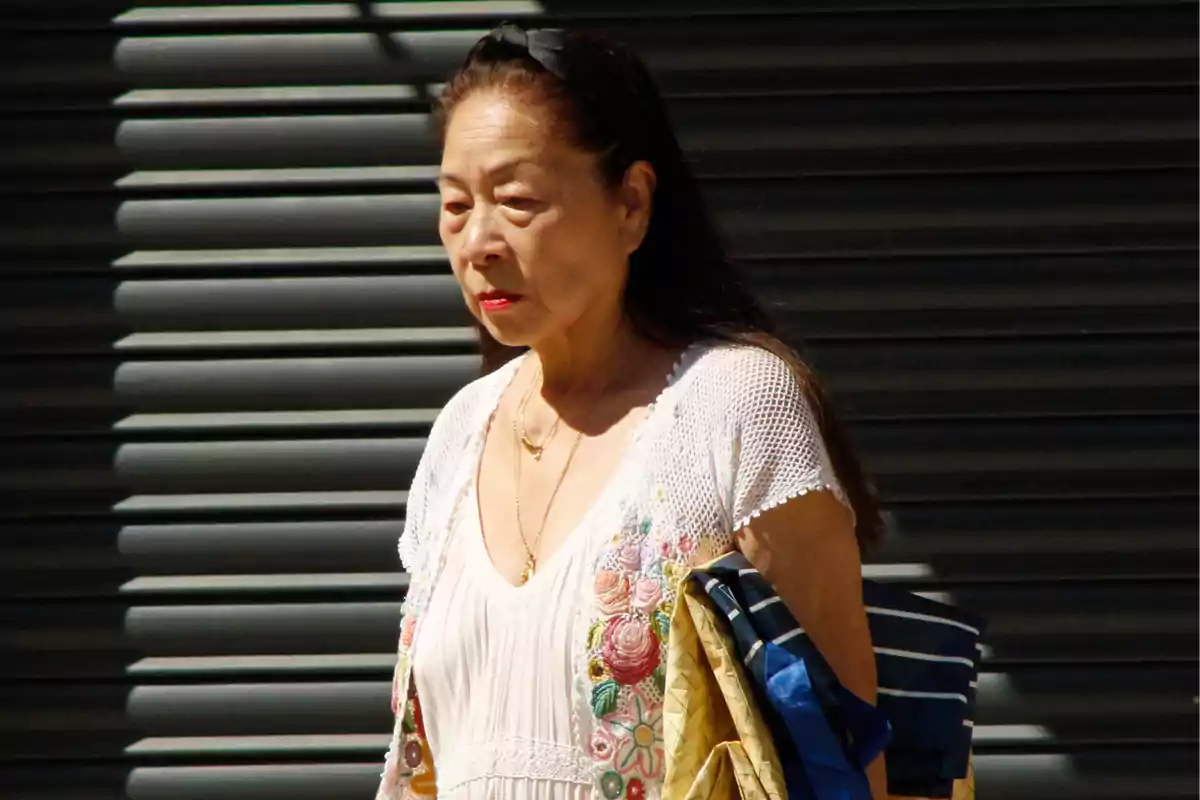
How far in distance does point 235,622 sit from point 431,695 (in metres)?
1.95

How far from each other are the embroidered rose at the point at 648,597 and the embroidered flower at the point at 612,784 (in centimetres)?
22

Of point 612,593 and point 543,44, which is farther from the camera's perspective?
point 543,44

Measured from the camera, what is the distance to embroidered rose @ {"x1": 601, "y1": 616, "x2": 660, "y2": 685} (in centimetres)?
213

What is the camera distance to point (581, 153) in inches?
89.7

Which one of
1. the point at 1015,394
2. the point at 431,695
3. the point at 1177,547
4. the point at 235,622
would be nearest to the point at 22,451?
the point at 235,622

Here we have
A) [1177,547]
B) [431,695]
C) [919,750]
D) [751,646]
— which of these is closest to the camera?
[751,646]

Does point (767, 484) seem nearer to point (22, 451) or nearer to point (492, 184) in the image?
point (492, 184)

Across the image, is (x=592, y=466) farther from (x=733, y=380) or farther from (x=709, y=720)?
(x=709, y=720)

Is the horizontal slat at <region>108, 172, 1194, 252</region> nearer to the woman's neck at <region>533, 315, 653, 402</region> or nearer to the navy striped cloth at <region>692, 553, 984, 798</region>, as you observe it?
the woman's neck at <region>533, 315, 653, 402</region>

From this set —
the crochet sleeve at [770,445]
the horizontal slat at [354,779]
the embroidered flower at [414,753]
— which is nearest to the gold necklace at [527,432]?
the crochet sleeve at [770,445]

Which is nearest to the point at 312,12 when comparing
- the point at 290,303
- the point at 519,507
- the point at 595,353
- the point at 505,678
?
the point at 290,303

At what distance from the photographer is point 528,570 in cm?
229

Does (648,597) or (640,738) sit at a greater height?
(648,597)

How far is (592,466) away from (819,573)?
40cm
